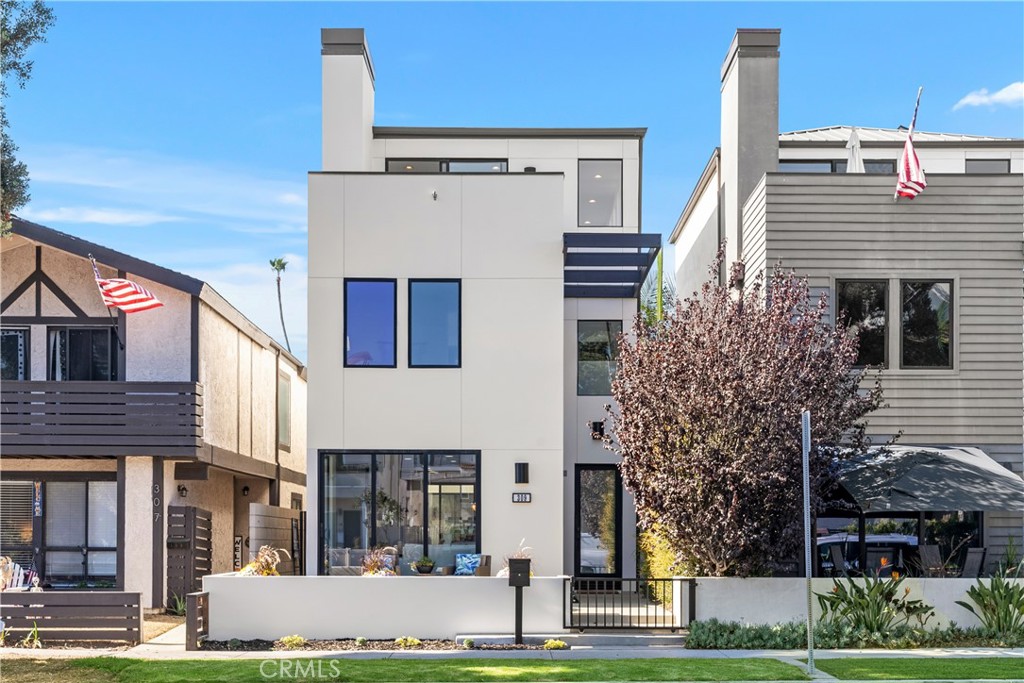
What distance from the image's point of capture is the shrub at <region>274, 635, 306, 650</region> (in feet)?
50.9

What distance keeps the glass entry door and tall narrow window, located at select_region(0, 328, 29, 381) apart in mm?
10805

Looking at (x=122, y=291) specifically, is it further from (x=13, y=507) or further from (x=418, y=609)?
(x=418, y=609)

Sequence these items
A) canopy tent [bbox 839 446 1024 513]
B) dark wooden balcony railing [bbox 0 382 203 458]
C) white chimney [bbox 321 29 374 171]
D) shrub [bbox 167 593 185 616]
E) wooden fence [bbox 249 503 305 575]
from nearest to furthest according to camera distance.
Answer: canopy tent [bbox 839 446 1024 513], dark wooden balcony railing [bbox 0 382 203 458], shrub [bbox 167 593 185 616], wooden fence [bbox 249 503 305 575], white chimney [bbox 321 29 374 171]

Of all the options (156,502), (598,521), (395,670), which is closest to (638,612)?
(598,521)

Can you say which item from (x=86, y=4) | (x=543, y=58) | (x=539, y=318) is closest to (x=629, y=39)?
(x=543, y=58)

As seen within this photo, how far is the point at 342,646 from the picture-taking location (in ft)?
51.2

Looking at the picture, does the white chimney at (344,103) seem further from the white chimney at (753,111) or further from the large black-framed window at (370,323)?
the white chimney at (753,111)

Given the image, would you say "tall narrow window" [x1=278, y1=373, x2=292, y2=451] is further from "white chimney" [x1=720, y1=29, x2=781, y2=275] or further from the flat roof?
"white chimney" [x1=720, y1=29, x2=781, y2=275]

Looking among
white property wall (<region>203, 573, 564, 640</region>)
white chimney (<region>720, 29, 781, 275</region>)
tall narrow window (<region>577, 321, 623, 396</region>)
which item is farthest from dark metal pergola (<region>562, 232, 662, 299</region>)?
white property wall (<region>203, 573, 564, 640</region>)

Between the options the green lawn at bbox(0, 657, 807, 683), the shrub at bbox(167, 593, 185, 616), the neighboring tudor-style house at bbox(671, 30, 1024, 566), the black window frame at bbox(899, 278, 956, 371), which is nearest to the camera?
the green lawn at bbox(0, 657, 807, 683)

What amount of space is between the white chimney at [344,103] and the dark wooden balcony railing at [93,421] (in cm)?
577

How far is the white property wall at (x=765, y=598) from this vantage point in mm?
15727

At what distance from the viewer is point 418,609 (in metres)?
16.0

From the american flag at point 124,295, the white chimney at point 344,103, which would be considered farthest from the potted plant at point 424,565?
the white chimney at point 344,103
